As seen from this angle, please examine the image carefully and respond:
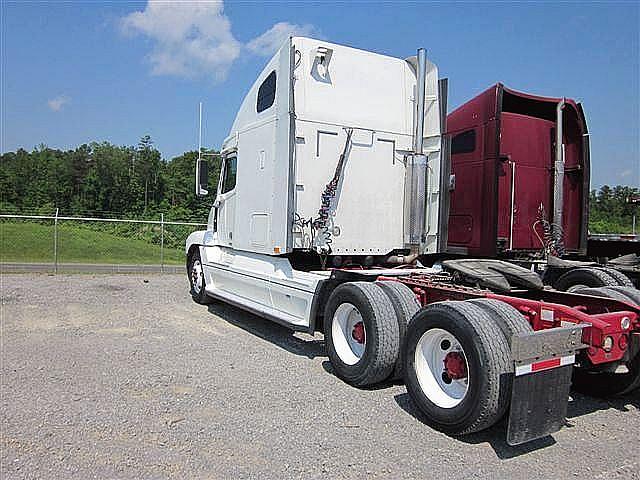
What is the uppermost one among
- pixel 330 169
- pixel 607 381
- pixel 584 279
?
pixel 330 169

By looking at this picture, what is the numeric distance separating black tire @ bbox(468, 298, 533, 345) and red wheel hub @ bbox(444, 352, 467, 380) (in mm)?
421

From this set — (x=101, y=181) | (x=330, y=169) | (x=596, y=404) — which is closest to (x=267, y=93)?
(x=330, y=169)

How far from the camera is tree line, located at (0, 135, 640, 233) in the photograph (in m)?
45.6

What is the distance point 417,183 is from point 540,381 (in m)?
4.19

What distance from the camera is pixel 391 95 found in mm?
7770

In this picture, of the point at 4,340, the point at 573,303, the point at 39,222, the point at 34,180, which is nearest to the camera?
the point at 573,303

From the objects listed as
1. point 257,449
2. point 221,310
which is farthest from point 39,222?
point 257,449

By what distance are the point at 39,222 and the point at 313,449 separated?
2280cm

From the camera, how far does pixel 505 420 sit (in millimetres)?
4613

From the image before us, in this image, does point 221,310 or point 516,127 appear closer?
point 516,127

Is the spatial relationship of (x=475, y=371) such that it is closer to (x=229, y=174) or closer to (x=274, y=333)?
(x=274, y=333)

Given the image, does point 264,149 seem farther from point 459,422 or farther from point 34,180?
point 34,180

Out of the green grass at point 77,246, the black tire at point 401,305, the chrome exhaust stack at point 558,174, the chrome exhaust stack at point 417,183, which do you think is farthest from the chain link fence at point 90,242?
the black tire at point 401,305

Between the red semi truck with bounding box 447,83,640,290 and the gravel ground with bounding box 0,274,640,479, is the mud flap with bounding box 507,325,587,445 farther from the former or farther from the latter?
the red semi truck with bounding box 447,83,640,290
